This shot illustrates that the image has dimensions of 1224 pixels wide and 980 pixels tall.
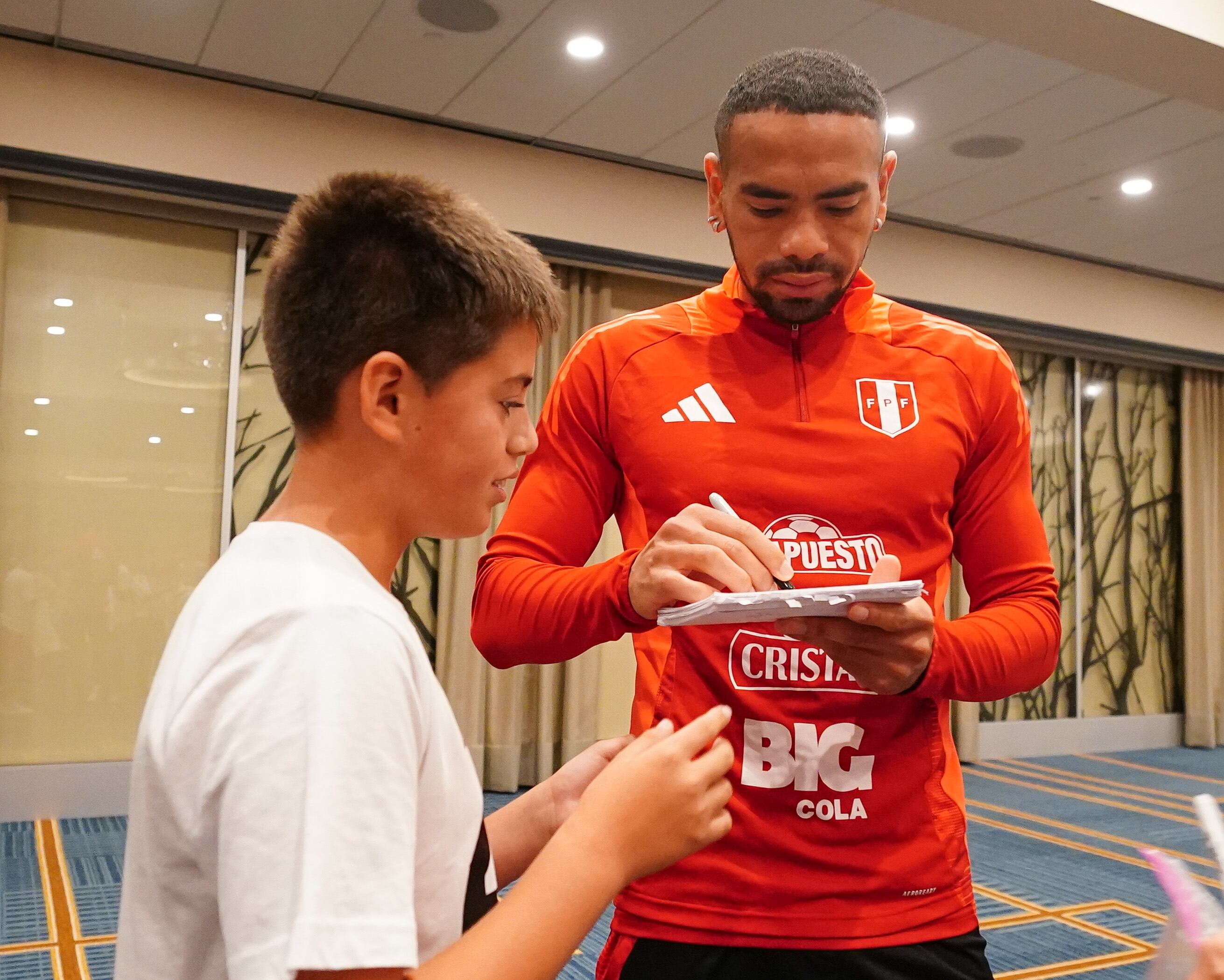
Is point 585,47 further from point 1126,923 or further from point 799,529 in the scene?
point 1126,923

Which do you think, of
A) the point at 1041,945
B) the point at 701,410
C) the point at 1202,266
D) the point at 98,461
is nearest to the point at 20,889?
the point at 98,461

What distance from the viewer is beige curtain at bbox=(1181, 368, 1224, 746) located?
293 inches

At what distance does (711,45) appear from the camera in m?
4.00

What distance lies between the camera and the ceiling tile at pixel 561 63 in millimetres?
3764

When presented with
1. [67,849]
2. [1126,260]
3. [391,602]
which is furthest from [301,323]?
[1126,260]

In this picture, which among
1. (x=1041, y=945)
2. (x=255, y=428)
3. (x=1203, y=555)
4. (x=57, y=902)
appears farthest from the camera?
(x=1203, y=555)

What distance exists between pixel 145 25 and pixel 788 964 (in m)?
4.17

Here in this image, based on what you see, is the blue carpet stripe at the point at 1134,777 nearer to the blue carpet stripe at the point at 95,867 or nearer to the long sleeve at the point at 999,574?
the blue carpet stripe at the point at 95,867

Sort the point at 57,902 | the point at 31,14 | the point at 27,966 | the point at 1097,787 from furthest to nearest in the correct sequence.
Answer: the point at 1097,787
the point at 31,14
the point at 57,902
the point at 27,966

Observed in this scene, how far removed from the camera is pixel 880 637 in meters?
1.01

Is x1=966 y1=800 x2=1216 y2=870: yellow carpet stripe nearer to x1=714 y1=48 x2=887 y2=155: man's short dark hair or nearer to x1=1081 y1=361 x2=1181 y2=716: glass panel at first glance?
x1=1081 y1=361 x2=1181 y2=716: glass panel

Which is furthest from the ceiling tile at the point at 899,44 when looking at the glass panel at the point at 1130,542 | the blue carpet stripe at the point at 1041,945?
the glass panel at the point at 1130,542

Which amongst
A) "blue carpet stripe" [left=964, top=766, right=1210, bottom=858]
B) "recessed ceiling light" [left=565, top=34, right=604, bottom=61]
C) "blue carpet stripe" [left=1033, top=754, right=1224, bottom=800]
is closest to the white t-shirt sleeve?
"recessed ceiling light" [left=565, top=34, right=604, bottom=61]

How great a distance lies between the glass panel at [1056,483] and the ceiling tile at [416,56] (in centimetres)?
434
